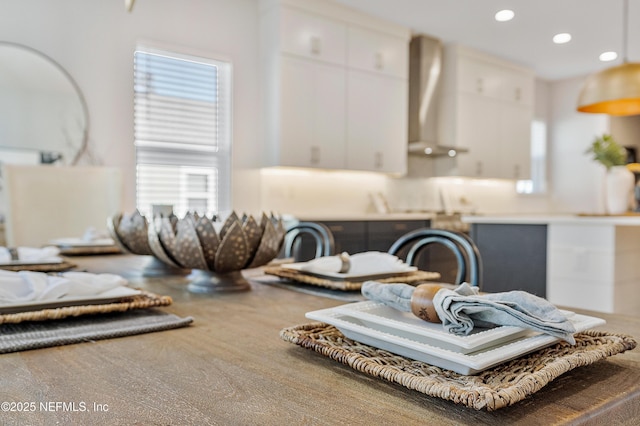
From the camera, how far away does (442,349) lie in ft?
1.77

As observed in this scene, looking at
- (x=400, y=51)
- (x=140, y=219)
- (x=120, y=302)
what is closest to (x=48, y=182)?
(x=140, y=219)

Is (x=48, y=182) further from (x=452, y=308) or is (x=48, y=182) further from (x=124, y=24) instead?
(x=452, y=308)

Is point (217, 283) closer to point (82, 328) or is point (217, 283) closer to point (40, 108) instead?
point (82, 328)

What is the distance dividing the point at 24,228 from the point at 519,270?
295 centimetres

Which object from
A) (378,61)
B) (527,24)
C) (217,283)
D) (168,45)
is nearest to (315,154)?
(378,61)

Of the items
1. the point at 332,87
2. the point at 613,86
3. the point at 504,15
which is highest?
the point at 504,15

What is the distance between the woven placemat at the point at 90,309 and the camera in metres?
0.78

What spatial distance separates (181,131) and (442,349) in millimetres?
3758

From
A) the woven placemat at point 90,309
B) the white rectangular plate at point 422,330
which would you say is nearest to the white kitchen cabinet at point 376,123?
the woven placemat at point 90,309

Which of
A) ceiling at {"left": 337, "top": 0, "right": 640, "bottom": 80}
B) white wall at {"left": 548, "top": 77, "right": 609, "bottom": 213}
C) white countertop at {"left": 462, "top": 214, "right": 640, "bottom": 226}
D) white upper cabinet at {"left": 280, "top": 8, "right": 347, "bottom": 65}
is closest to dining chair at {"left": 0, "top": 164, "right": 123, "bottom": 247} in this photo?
white upper cabinet at {"left": 280, "top": 8, "right": 347, "bottom": 65}

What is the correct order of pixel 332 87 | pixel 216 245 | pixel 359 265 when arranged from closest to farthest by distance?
pixel 216 245, pixel 359 265, pixel 332 87

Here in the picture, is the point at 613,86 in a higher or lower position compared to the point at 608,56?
lower

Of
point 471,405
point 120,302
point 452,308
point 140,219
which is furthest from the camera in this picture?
point 140,219

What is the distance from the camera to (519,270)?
10.8 feet
